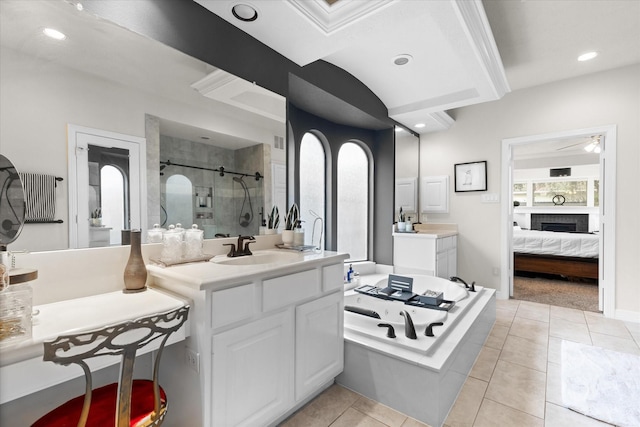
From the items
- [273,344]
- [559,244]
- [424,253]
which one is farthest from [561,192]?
[273,344]

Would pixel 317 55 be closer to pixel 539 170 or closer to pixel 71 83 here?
pixel 71 83

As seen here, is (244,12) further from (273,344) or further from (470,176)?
(470,176)

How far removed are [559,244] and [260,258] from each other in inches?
208

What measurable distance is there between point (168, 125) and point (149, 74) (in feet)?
0.87

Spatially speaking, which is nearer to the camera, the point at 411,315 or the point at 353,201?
the point at 411,315

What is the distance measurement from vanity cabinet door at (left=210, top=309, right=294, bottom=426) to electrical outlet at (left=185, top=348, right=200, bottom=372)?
7 cm

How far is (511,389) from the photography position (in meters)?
2.00

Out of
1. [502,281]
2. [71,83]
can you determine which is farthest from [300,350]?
[502,281]

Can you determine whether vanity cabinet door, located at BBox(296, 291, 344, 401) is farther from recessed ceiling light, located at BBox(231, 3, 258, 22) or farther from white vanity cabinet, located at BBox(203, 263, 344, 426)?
recessed ceiling light, located at BBox(231, 3, 258, 22)

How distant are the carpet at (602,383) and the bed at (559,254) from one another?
2749 mm

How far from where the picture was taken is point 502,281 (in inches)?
158

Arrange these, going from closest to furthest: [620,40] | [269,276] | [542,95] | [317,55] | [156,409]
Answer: [156,409]
[269,276]
[317,55]
[620,40]
[542,95]

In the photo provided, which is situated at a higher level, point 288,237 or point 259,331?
point 288,237

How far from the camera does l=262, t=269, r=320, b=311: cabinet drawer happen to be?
1484 millimetres
